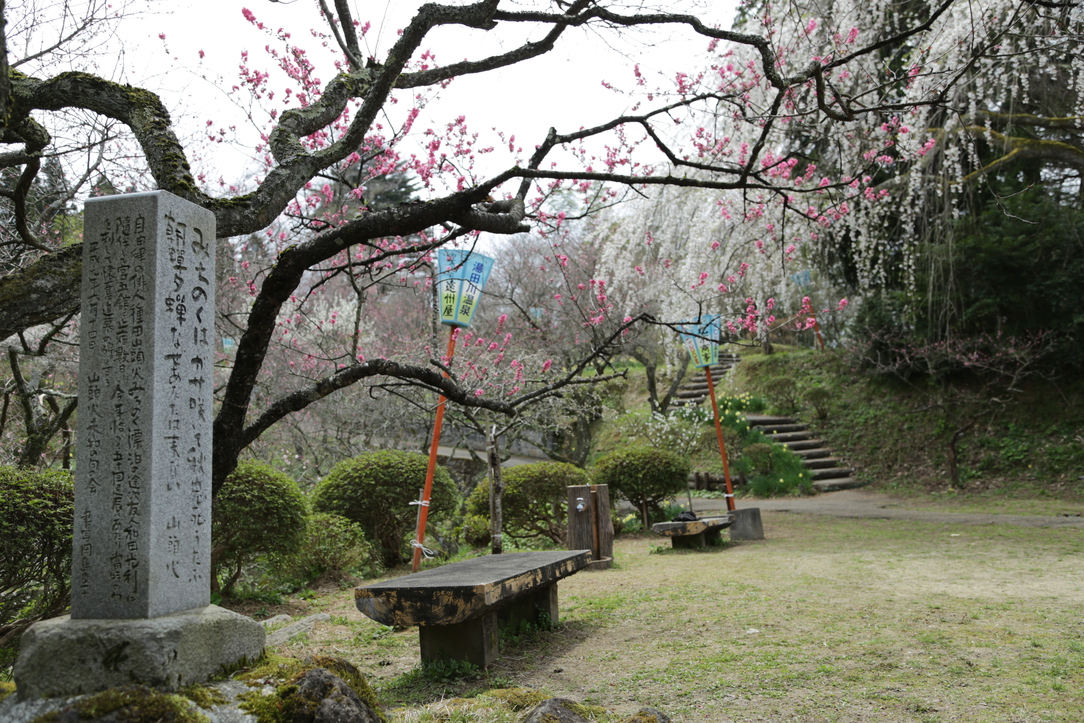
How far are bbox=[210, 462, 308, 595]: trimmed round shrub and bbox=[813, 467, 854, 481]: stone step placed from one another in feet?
33.9

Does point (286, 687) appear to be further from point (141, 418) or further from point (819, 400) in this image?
point (819, 400)

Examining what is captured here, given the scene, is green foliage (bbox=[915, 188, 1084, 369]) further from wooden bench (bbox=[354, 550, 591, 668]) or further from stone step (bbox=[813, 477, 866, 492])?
wooden bench (bbox=[354, 550, 591, 668])

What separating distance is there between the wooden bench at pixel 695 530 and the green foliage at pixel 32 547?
5508 mm

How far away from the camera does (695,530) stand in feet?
25.6

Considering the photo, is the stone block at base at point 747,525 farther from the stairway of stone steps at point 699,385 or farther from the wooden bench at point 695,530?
the stairway of stone steps at point 699,385

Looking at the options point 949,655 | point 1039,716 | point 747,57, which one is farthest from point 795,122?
point 1039,716

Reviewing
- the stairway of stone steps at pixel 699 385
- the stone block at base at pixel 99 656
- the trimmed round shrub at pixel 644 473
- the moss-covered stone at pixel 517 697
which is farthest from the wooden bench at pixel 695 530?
the stairway of stone steps at pixel 699 385

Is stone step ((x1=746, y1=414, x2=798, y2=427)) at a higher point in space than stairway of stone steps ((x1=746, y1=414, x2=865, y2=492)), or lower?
higher

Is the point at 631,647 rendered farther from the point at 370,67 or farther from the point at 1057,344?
the point at 1057,344

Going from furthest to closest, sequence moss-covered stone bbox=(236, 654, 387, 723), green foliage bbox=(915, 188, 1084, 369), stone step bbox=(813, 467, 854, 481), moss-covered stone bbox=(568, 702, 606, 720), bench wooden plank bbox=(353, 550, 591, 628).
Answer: stone step bbox=(813, 467, 854, 481), green foliage bbox=(915, 188, 1084, 369), bench wooden plank bbox=(353, 550, 591, 628), moss-covered stone bbox=(568, 702, 606, 720), moss-covered stone bbox=(236, 654, 387, 723)

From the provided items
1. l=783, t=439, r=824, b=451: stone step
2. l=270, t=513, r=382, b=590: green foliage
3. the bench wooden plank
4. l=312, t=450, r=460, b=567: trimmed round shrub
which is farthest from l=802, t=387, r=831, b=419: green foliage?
the bench wooden plank

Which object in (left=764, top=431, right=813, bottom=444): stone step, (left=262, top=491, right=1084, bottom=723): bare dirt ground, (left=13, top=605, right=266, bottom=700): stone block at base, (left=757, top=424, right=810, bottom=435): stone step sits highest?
(left=757, top=424, right=810, bottom=435): stone step

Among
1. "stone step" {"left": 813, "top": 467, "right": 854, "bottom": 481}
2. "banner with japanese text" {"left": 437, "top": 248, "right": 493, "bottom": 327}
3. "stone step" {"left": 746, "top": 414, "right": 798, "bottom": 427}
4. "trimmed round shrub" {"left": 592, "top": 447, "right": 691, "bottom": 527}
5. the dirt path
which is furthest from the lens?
"stone step" {"left": 746, "top": 414, "right": 798, "bottom": 427}

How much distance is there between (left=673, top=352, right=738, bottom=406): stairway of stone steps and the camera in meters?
17.8
